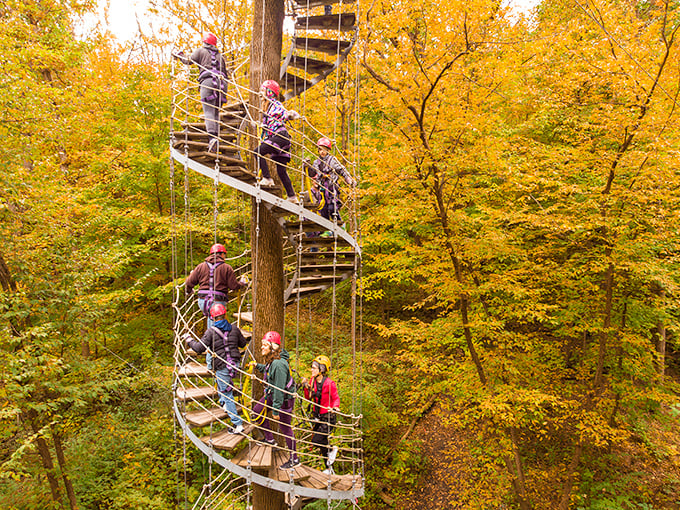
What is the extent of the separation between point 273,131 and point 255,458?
4.18 m

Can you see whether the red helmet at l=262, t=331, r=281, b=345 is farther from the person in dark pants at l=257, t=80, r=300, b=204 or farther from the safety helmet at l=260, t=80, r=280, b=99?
the safety helmet at l=260, t=80, r=280, b=99

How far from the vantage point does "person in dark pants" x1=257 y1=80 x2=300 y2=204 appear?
15.5ft

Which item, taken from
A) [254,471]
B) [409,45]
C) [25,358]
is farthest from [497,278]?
[25,358]

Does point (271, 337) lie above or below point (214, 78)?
below

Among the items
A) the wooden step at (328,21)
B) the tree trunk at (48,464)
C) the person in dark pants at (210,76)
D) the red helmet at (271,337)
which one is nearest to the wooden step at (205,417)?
the red helmet at (271,337)

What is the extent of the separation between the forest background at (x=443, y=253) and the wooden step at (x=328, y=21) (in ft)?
2.65

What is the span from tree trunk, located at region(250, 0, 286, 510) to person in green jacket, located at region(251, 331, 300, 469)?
0.76 metres

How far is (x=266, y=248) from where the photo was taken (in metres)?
5.48

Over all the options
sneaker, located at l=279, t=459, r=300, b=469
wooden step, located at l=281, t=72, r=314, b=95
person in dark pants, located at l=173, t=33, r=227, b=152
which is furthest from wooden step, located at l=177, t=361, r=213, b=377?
wooden step, located at l=281, t=72, r=314, b=95

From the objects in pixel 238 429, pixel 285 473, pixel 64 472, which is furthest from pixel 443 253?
pixel 64 472

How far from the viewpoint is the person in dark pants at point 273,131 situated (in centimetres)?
474

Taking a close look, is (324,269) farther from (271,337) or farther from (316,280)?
(271,337)

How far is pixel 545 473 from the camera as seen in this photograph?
902cm

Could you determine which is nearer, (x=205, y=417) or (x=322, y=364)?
(x=205, y=417)
